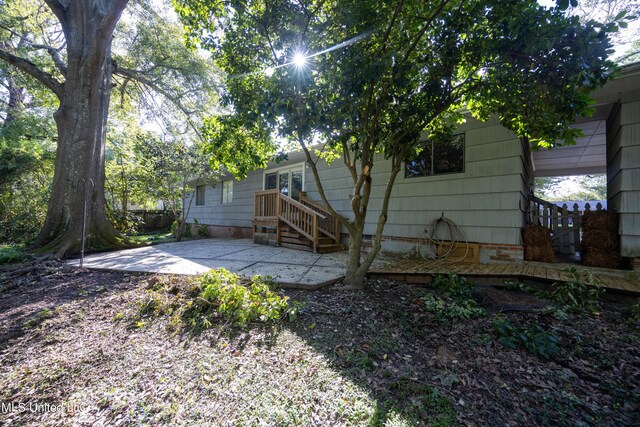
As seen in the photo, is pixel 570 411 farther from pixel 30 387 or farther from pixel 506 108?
pixel 30 387

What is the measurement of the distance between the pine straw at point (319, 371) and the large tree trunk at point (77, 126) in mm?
3738

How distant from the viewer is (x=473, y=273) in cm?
372

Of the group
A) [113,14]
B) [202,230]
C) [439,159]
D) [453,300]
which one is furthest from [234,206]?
[453,300]

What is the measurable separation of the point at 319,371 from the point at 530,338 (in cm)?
178

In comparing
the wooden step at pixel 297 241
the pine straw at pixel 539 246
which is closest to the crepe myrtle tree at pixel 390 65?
the pine straw at pixel 539 246

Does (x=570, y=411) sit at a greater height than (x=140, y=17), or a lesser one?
lesser

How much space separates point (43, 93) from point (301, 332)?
1316 centimetres

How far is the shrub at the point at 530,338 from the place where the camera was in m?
1.99

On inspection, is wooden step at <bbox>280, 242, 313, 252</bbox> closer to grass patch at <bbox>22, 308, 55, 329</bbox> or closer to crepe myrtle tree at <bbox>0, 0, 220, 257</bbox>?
crepe myrtle tree at <bbox>0, 0, 220, 257</bbox>

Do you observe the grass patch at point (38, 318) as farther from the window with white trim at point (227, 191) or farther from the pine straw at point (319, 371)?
the window with white trim at point (227, 191)

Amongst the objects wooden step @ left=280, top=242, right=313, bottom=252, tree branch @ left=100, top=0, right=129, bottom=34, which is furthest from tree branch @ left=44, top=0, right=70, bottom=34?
wooden step @ left=280, top=242, right=313, bottom=252

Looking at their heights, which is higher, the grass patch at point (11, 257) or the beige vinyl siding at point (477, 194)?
the beige vinyl siding at point (477, 194)

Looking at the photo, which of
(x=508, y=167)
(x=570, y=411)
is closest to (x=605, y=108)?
(x=508, y=167)

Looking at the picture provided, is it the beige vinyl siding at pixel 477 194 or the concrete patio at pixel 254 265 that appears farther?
the beige vinyl siding at pixel 477 194
